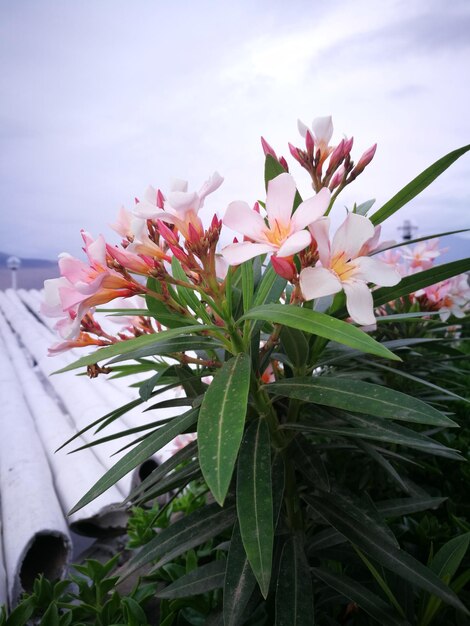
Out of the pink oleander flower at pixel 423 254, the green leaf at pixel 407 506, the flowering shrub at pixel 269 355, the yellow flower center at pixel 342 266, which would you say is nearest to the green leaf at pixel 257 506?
the flowering shrub at pixel 269 355

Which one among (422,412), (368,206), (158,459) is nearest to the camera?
(422,412)

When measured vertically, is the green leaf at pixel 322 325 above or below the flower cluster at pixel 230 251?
below

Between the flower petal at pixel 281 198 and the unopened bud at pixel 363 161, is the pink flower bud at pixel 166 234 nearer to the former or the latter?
the flower petal at pixel 281 198

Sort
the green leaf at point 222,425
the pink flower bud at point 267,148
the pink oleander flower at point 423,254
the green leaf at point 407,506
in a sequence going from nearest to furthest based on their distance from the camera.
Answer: the green leaf at point 222,425, the pink flower bud at point 267,148, the green leaf at point 407,506, the pink oleander flower at point 423,254

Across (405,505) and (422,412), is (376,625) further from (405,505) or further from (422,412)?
(422,412)

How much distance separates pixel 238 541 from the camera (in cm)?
60

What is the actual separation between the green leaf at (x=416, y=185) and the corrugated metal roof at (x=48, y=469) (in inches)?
21.1

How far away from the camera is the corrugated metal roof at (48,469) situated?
127 cm

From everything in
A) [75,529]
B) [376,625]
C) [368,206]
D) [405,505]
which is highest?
[368,206]

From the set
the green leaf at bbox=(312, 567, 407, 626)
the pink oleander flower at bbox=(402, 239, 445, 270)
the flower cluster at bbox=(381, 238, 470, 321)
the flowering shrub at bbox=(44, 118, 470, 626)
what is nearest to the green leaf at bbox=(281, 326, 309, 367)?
the flowering shrub at bbox=(44, 118, 470, 626)

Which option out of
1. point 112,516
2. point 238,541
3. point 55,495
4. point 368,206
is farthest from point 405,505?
point 55,495

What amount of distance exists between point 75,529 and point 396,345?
1.17 meters

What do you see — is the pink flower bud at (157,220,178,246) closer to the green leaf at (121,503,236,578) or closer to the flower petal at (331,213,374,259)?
the flower petal at (331,213,374,259)

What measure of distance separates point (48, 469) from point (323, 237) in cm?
156
